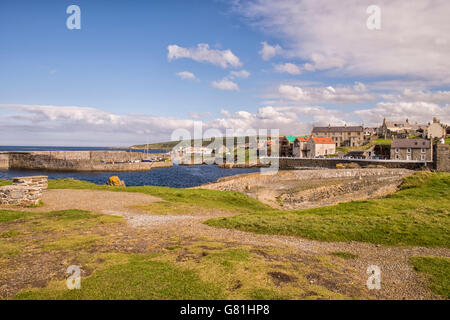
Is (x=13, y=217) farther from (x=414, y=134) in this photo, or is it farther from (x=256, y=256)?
(x=414, y=134)

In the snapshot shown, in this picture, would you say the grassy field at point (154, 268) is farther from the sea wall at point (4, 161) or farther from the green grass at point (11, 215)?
the sea wall at point (4, 161)

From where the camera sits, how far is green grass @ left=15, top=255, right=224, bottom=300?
7887 millimetres

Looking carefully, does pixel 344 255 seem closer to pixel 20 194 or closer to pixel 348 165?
pixel 20 194

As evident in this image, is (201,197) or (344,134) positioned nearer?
(201,197)

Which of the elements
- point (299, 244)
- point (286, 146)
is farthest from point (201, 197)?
point (286, 146)

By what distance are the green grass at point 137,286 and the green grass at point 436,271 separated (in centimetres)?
752

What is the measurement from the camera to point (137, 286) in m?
8.41

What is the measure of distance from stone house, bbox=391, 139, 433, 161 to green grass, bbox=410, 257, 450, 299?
9218 cm

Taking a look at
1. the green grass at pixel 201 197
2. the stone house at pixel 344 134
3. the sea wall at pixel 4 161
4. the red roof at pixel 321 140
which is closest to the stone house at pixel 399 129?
the stone house at pixel 344 134

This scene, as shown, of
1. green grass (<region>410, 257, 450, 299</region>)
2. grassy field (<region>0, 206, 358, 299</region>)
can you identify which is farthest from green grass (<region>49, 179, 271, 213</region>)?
green grass (<region>410, 257, 450, 299</region>)

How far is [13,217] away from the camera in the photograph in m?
17.9

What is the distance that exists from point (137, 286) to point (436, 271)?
1139cm

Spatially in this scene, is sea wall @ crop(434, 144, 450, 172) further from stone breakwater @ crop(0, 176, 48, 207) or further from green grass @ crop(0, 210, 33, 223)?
green grass @ crop(0, 210, 33, 223)
